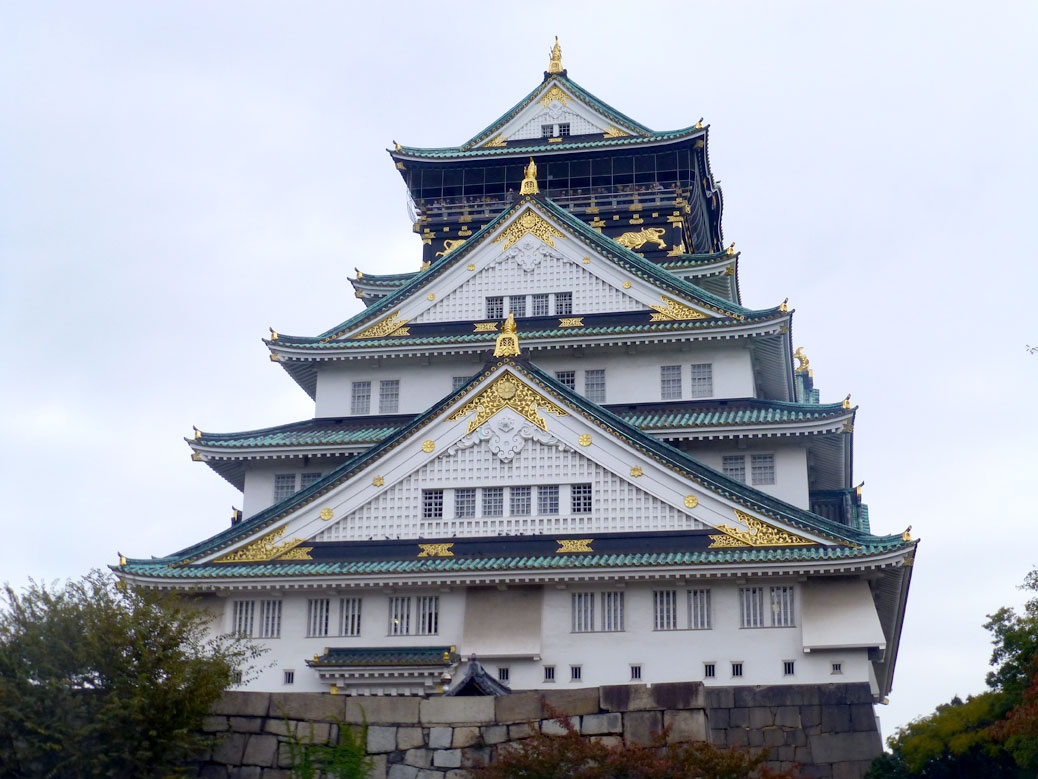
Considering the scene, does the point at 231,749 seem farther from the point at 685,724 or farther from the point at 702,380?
the point at 702,380

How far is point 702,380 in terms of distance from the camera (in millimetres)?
39625

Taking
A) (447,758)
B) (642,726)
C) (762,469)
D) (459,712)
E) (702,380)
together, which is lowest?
(447,758)

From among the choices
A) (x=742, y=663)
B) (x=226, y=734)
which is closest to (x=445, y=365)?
(x=742, y=663)

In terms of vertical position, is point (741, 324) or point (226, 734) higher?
point (741, 324)

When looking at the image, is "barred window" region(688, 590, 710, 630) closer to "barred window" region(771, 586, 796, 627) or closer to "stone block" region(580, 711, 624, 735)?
"barred window" region(771, 586, 796, 627)

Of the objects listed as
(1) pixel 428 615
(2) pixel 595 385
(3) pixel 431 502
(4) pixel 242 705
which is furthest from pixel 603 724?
(2) pixel 595 385

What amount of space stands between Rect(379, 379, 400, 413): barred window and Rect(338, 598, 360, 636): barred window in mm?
8118

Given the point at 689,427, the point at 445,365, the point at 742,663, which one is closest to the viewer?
the point at 742,663

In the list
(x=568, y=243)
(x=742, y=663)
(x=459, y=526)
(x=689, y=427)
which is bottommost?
(x=742, y=663)

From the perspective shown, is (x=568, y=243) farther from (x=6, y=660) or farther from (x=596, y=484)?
(x=6, y=660)

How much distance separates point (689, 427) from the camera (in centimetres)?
3706

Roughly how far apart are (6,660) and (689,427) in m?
20.8

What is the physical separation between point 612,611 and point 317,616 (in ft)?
23.4

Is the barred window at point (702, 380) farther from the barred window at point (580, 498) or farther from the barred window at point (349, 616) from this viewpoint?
the barred window at point (349, 616)
